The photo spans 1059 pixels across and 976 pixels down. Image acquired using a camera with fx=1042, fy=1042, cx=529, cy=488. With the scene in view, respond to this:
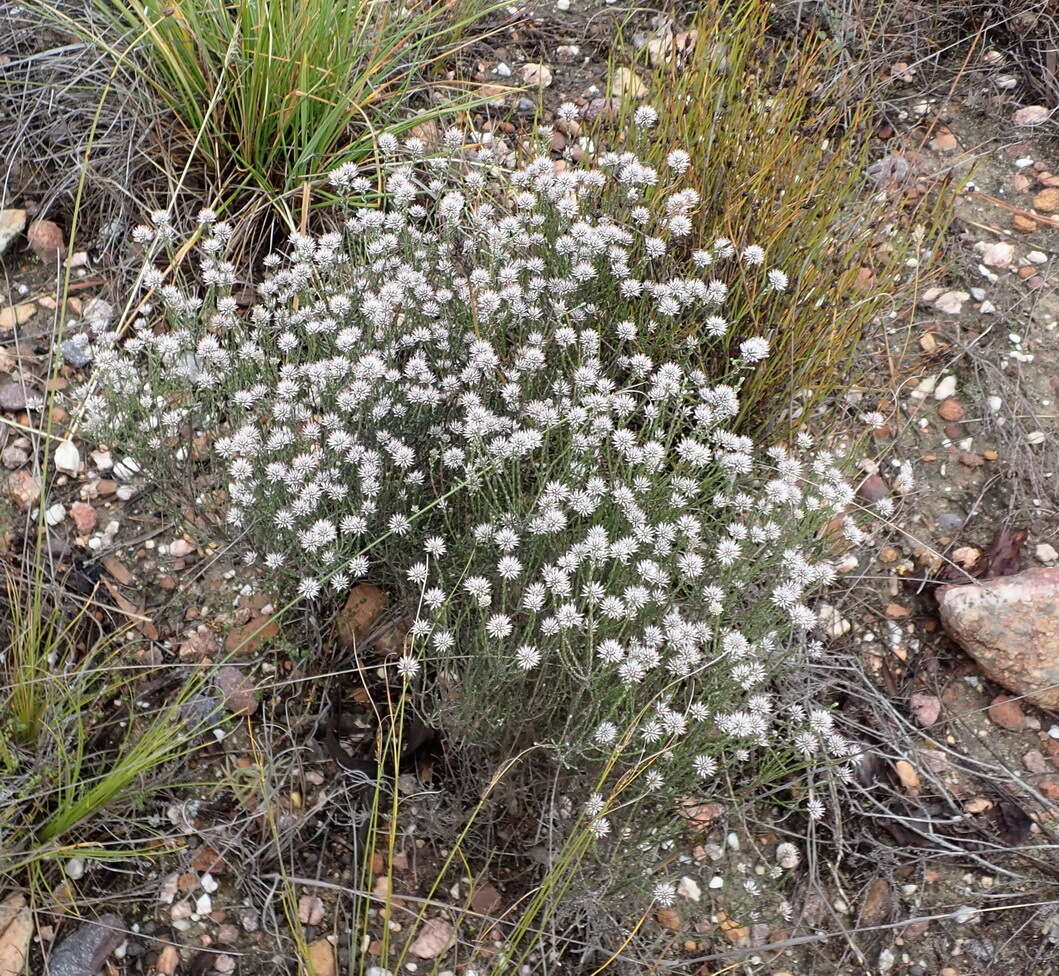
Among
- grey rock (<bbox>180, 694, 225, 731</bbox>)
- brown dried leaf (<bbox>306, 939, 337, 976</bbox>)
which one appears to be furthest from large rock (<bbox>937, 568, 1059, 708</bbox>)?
grey rock (<bbox>180, 694, 225, 731</bbox>)

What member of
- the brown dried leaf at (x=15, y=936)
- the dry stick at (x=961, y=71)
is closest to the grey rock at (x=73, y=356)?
the brown dried leaf at (x=15, y=936)

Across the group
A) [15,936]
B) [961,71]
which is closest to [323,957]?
[15,936]

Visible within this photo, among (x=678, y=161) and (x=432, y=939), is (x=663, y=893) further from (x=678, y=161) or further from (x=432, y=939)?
(x=678, y=161)

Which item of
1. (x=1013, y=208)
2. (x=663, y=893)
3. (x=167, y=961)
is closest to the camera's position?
(x=663, y=893)

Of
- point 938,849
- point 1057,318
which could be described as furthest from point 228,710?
point 1057,318

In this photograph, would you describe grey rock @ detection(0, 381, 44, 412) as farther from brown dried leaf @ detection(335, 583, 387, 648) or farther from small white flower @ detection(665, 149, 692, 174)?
small white flower @ detection(665, 149, 692, 174)

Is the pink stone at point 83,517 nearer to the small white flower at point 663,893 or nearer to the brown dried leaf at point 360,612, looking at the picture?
the brown dried leaf at point 360,612
